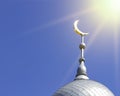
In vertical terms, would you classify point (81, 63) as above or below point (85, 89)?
above

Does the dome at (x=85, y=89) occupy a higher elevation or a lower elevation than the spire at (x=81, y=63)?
lower

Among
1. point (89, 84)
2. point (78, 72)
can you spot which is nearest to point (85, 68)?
point (78, 72)

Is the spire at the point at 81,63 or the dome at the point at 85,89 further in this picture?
the spire at the point at 81,63

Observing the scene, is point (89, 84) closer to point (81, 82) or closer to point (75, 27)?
point (81, 82)

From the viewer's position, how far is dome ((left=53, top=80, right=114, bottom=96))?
3991 centimetres

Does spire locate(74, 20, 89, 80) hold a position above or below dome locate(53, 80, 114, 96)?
above

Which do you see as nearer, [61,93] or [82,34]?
[61,93]

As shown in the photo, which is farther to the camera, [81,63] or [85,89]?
[81,63]

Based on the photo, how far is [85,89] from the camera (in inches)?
1586

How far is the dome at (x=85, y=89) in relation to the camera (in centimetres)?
3991

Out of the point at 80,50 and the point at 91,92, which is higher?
the point at 80,50

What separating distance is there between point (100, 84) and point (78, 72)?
3114 mm

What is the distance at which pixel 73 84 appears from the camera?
41.2 m

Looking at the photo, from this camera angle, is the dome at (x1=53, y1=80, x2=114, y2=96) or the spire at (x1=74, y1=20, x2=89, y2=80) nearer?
the dome at (x1=53, y1=80, x2=114, y2=96)
